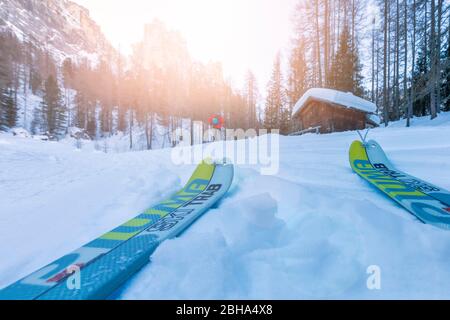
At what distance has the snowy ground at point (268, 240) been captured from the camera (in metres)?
1.10

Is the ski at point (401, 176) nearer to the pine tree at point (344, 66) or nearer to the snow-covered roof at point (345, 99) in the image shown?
the snow-covered roof at point (345, 99)

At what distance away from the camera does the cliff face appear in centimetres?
4072

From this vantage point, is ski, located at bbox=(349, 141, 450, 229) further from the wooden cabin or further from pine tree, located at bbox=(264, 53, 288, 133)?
pine tree, located at bbox=(264, 53, 288, 133)

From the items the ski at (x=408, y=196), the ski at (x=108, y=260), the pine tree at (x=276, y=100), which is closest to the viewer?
the ski at (x=108, y=260)

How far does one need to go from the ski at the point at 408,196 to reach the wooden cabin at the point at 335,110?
7777mm

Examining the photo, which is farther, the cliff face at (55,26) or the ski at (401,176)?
the cliff face at (55,26)

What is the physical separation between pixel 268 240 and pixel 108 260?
1.08m

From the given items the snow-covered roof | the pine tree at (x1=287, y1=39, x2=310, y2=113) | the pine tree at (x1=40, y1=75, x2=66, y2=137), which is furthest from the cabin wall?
the pine tree at (x1=40, y1=75, x2=66, y2=137)

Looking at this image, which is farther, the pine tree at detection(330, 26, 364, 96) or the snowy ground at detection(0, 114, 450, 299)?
the pine tree at detection(330, 26, 364, 96)

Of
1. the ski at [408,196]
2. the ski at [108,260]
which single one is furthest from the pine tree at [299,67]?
the ski at [108,260]

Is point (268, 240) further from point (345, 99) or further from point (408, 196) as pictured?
point (345, 99)

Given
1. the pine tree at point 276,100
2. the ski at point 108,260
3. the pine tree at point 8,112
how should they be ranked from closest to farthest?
the ski at point 108,260, the pine tree at point 8,112, the pine tree at point 276,100

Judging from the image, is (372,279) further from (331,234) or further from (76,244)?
(76,244)

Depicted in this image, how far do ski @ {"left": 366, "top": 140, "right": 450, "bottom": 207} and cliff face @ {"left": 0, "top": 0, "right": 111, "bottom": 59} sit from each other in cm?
5544
